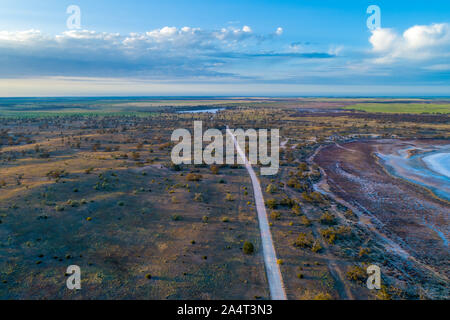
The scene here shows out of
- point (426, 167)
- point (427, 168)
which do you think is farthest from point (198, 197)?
point (426, 167)

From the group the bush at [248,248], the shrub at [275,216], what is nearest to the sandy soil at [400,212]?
the shrub at [275,216]

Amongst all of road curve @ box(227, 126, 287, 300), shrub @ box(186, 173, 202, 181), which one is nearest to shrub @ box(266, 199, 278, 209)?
road curve @ box(227, 126, 287, 300)

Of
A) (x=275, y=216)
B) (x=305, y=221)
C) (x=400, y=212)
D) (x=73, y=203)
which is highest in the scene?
(x=73, y=203)

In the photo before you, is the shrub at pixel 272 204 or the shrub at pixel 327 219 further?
the shrub at pixel 272 204

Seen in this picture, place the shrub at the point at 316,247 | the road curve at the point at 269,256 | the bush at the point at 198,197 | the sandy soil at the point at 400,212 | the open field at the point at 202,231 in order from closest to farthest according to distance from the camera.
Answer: the road curve at the point at 269,256
the open field at the point at 202,231
the sandy soil at the point at 400,212
the shrub at the point at 316,247
the bush at the point at 198,197

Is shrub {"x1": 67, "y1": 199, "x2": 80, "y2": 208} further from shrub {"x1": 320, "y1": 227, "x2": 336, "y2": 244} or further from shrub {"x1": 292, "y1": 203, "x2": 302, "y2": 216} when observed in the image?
shrub {"x1": 320, "y1": 227, "x2": 336, "y2": 244}

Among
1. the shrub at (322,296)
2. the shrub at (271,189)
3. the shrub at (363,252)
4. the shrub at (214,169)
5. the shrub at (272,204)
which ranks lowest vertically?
the shrub at (322,296)

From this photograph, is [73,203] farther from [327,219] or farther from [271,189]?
[327,219]

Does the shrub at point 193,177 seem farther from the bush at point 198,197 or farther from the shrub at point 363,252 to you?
the shrub at point 363,252

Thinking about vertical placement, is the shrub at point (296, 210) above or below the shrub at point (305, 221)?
above

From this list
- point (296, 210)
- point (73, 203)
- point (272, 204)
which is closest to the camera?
point (73, 203)

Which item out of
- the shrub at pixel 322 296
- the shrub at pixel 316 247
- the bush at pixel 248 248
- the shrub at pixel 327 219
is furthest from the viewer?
the shrub at pixel 327 219

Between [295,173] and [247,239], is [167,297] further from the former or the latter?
[295,173]
